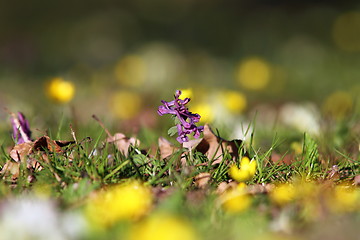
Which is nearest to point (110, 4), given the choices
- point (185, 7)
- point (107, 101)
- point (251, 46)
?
point (185, 7)

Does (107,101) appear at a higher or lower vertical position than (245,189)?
lower

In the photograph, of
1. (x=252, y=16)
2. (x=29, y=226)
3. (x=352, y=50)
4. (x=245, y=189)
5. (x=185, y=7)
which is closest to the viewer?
(x=29, y=226)

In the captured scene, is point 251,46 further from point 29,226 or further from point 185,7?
point 29,226

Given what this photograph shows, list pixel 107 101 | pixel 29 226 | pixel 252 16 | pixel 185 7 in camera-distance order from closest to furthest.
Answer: pixel 29 226, pixel 107 101, pixel 252 16, pixel 185 7

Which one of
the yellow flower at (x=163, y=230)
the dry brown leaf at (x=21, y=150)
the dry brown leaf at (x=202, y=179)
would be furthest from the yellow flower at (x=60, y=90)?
the yellow flower at (x=163, y=230)

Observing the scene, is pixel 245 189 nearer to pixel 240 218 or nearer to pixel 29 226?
pixel 240 218

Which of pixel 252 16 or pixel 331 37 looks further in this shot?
pixel 252 16

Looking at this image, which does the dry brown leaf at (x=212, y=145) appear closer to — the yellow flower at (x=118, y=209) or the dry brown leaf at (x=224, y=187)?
the dry brown leaf at (x=224, y=187)
